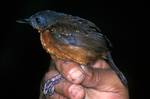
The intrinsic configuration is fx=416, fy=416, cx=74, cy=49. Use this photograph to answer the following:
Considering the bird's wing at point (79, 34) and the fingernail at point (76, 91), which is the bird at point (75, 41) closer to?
the bird's wing at point (79, 34)

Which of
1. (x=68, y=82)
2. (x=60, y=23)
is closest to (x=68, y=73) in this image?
(x=68, y=82)

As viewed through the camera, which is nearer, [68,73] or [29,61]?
[68,73]

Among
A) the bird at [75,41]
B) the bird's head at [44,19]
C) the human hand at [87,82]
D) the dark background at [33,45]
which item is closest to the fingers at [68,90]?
the human hand at [87,82]

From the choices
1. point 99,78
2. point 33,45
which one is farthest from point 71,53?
point 33,45

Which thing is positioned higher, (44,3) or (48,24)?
(48,24)

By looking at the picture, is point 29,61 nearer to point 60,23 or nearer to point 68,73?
point 60,23

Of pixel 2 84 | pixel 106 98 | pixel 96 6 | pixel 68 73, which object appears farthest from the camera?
pixel 96 6

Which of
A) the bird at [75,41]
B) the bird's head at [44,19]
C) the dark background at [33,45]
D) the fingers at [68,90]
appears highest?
the bird's head at [44,19]
